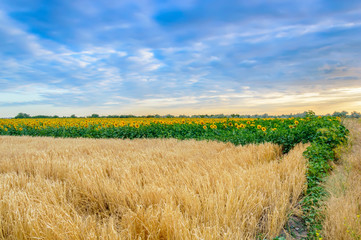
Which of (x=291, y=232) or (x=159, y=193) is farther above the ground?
(x=159, y=193)

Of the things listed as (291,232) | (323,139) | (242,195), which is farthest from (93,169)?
(323,139)

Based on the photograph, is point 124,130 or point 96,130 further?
point 96,130

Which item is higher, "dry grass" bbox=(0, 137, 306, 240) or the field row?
the field row

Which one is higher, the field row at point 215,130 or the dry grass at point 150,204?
the field row at point 215,130

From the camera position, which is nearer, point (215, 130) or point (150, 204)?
point (150, 204)

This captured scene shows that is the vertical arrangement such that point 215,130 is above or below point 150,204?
above

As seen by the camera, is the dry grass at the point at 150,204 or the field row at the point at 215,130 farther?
the field row at the point at 215,130

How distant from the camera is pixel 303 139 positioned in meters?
7.71

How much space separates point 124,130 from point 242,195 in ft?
34.1

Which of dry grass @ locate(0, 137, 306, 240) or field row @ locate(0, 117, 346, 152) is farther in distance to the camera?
field row @ locate(0, 117, 346, 152)

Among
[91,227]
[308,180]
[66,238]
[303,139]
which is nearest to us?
[66,238]

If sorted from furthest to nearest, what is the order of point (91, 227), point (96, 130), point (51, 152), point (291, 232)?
1. point (96, 130)
2. point (51, 152)
3. point (291, 232)
4. point (91, 227)

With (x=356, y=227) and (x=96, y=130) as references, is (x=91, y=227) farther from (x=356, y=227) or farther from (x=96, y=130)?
(x=96, y=130)

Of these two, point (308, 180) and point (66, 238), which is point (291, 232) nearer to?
point (308, 180)
